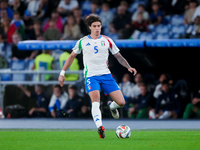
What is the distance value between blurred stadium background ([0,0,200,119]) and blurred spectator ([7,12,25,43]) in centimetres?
5

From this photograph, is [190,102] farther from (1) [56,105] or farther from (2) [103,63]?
(2) [103,63]

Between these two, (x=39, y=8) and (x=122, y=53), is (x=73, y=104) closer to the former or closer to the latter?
(x=122, y=53)

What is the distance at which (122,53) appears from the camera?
1262 cm

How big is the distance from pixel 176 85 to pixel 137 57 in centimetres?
142

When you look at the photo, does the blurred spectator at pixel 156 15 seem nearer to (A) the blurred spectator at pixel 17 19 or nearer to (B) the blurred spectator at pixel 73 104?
(B) the blurred spectator at pixel 73 104

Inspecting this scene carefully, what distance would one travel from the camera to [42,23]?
16656 millimetres

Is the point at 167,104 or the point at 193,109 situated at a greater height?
the point at 167,104

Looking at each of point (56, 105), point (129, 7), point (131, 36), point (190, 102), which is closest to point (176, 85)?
point (190, 102)

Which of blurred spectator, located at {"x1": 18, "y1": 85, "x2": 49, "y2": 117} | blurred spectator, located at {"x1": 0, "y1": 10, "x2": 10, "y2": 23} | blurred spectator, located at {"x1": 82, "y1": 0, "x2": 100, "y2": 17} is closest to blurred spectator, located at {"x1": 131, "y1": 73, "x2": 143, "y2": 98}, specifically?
blurred spectator, located at {"x1": 18, "y1": 85, "x2": 49, "y2": 117}

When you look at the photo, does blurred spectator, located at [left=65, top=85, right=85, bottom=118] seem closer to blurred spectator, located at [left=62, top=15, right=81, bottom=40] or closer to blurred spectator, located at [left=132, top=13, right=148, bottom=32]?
blurred spectator, located at [left=62, top=15, right=81, bottom=40]

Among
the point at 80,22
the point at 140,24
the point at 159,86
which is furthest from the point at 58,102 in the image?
the point at 140,24

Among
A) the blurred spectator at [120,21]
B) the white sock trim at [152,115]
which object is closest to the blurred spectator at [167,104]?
the white sock trim at [152,115]

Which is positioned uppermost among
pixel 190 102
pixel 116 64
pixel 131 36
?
pixel 131 36

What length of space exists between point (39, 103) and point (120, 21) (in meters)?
4.37
